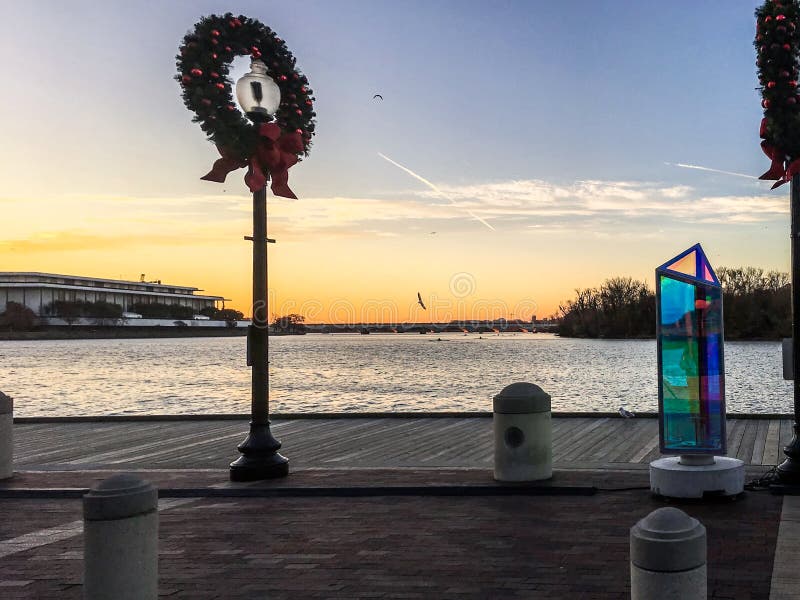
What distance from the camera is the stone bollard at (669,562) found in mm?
4109

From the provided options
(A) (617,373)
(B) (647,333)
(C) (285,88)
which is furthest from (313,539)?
(B) (647,333)

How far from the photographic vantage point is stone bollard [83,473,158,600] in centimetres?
502

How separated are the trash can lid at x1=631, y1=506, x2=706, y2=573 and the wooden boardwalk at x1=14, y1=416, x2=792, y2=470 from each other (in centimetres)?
649

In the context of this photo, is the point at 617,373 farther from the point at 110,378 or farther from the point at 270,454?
the point at 270,454

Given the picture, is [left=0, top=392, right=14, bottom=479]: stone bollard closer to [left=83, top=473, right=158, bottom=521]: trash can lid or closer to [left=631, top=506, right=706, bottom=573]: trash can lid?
[left=83, top=473, right=158, bottom=521]: trash can lid

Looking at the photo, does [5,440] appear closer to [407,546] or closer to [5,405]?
[5,405]

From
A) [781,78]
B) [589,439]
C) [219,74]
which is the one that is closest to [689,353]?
[781,78]

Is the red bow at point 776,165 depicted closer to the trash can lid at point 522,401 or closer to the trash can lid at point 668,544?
the trash can lid at point 522,401

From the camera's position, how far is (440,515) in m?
8.26

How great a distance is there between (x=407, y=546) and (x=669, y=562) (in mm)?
3340

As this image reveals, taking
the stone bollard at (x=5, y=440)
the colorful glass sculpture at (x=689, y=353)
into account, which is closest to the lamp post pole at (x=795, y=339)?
the colorful glass sculpture at (x=689, y=353)

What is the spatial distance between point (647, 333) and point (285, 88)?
154988mm

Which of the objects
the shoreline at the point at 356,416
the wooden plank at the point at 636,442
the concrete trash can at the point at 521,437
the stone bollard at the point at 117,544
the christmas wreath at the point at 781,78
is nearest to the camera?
the stone bollard at the point at 117,544

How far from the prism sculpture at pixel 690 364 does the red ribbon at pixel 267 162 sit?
201 inches
